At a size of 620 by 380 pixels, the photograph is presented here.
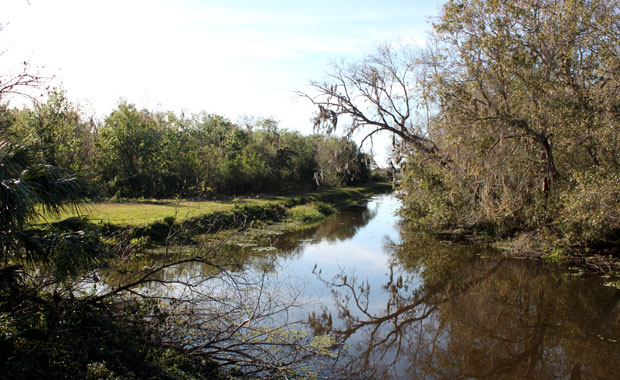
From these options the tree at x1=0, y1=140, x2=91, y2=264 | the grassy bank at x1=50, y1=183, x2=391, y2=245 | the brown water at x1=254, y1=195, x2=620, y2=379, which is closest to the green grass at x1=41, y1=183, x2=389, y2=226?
the grassy bank at x1=50, y1=183, x2=391, y2=245

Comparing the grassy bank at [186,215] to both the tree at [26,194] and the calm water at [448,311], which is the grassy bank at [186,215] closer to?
the tree at [26,194]

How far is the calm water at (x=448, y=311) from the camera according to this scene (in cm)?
708

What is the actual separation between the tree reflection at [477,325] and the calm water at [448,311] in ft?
0.07

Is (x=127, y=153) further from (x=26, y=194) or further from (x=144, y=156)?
(x=26, y=194)

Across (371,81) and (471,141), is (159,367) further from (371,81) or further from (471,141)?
(371,81)

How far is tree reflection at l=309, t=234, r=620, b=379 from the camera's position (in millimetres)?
7012

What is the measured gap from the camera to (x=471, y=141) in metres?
15.2

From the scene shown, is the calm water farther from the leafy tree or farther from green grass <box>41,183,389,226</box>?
the leafy tree

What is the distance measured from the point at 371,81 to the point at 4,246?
1851 cm

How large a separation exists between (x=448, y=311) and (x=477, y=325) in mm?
911

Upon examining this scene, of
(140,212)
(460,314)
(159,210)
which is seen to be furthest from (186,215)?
(159,210)

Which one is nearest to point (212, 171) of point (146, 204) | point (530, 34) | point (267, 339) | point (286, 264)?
point (146, 204)

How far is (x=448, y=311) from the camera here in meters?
9.67

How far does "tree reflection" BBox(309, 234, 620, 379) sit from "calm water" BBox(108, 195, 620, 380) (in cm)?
2
